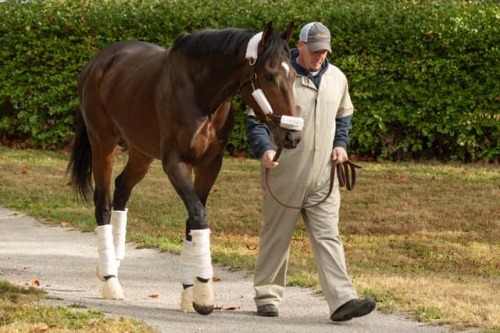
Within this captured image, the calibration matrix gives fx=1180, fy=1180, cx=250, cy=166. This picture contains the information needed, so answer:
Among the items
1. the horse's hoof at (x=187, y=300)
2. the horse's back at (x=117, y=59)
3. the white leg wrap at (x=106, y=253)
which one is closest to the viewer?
the horse's hoof at (x=187, y=300)

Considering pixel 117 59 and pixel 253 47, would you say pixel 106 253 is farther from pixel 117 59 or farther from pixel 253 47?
pixel 253 47

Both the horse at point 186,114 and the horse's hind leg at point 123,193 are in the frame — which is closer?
the horse at point 186,114

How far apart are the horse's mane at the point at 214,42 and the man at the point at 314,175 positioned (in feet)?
1.16

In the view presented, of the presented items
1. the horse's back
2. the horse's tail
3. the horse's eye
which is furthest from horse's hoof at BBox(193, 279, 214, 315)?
the horse's tail

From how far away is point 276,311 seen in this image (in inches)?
296

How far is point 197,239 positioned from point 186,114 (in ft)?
2.64

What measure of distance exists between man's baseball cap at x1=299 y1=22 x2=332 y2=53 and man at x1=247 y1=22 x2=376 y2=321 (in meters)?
0.01

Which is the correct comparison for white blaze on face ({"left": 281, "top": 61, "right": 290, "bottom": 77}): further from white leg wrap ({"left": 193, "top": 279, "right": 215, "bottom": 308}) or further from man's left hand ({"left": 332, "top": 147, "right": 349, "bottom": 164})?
white leg wrap ({"left": 193, "top": 279, "right": 215, "bottom": 308})

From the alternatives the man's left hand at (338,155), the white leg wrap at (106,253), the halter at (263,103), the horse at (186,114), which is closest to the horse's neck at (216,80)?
the horse at (186,114)

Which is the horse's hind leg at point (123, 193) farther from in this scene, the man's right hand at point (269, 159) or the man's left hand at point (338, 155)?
the man's left hand at point (338, 155)

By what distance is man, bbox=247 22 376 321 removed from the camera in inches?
285

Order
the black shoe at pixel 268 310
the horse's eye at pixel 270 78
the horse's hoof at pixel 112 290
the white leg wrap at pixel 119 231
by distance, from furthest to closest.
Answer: the white leg wrap at pixel 119 231
the horse's hoof at pixel 112 290
the black shoe at pixel 268 310
the horse's eye at pixel 270 78

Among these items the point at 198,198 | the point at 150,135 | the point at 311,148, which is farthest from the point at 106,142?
the point at 311,148

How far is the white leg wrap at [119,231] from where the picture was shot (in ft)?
28.5
